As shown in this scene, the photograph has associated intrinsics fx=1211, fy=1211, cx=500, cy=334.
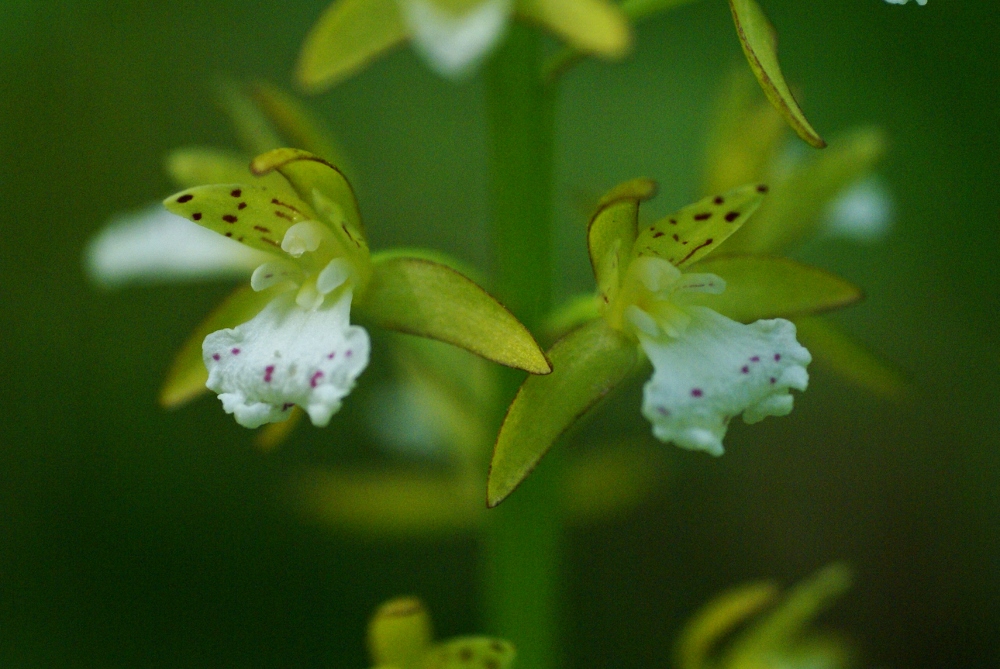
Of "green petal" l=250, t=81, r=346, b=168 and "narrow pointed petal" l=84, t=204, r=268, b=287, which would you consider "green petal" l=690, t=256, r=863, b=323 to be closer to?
"green petal" l=250, t=81, r=346, b=168

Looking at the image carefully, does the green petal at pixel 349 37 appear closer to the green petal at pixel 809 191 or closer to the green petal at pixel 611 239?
the green petal at pixel 611 239

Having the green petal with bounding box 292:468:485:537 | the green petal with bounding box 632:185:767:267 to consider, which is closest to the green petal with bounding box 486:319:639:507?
the green petal with bounding box 632:185:767:267

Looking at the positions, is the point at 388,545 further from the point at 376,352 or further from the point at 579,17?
the point at 579,17

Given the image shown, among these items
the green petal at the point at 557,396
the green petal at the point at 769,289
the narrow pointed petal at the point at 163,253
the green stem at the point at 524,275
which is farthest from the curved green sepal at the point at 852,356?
the narrow pointed petal at the point at 163,253

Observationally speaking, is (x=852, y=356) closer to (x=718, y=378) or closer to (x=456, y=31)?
(x=718, y=378)

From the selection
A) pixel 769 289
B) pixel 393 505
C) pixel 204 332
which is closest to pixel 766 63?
pixel 769 289

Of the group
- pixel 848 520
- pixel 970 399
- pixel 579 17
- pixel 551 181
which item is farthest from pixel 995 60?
pixel 579 17
